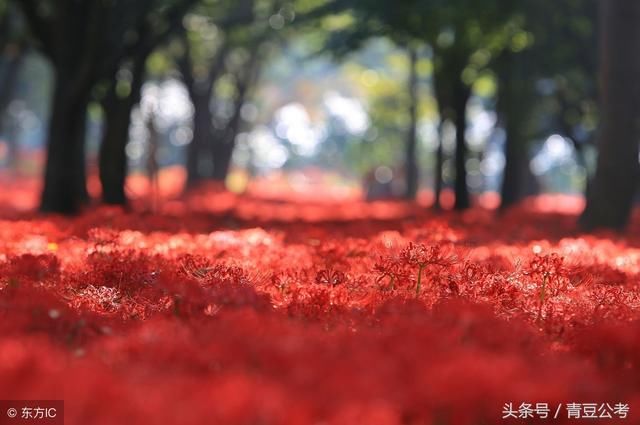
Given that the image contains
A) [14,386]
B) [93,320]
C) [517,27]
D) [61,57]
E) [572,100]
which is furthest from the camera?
[572,100]

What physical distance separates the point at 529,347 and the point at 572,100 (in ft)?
76.7

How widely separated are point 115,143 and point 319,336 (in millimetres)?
15300

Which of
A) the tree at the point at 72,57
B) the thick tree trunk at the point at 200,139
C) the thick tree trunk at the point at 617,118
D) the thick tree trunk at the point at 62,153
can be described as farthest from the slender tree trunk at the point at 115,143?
the thick tree trunk at the point at 200,139

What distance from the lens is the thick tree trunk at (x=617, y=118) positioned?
1346 centimetres

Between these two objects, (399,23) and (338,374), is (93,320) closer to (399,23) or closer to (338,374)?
(338,374)

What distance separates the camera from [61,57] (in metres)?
15.7

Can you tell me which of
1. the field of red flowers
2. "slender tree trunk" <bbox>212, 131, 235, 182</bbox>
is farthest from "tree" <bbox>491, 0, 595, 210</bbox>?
"slender tree trunk" <bbox>212, 131, 235, 182</bbox>

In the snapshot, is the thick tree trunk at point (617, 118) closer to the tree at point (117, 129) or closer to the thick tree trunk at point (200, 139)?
the tree at point (117, 129)

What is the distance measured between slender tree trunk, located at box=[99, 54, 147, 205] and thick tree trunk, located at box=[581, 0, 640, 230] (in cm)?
1005

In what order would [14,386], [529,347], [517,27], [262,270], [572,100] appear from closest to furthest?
[14,386] < [529,347] < [262,270] < [517,27] < [572,100]

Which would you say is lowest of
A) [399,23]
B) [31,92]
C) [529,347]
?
[529,347]

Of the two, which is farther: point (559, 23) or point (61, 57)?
point (559, 23)

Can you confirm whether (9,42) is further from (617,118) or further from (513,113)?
(617,118)

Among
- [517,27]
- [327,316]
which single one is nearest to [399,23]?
[517,27]
